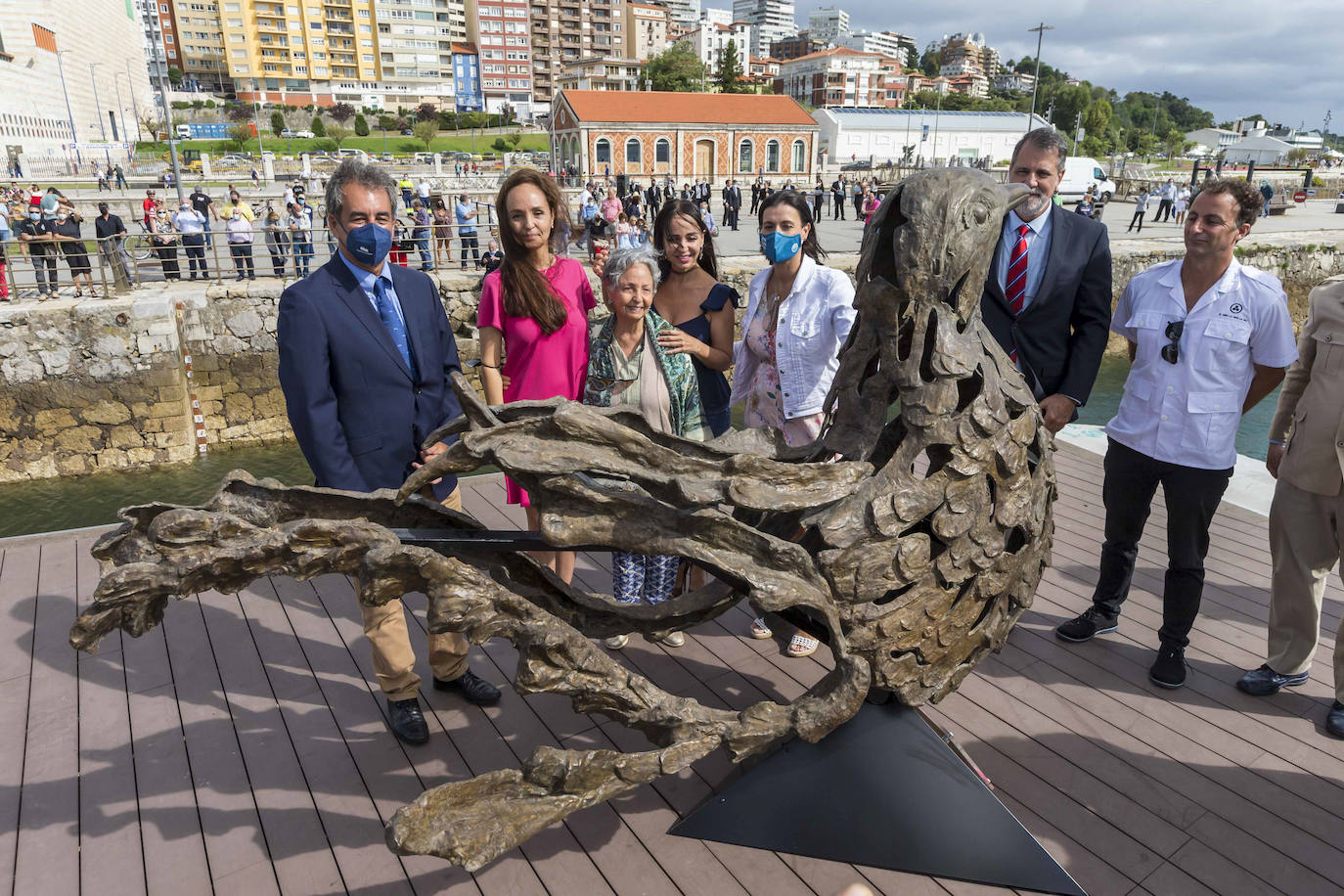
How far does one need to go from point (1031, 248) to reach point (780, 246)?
0.92 meters

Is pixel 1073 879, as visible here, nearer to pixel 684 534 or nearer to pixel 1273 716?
pixel 1273 716

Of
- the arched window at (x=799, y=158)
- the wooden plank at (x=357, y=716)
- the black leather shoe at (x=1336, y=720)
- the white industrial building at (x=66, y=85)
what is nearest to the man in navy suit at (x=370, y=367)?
the wooden plank at (x=357, y=716)

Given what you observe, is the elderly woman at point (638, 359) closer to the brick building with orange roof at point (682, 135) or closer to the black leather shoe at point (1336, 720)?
the black leather shoe at point (1336, 720)

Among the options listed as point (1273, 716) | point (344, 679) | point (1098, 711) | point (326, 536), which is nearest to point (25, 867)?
point (344, 679)

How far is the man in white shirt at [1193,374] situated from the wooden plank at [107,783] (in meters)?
3.43

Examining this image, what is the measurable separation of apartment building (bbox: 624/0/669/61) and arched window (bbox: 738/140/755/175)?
51062mm

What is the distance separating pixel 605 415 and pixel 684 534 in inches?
13.1

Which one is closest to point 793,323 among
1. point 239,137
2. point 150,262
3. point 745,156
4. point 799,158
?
point 150,262

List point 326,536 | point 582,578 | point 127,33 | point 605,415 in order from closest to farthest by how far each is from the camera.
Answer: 1. point 326,536
2. point 605,415
3. point 582,578
4. point 127,33

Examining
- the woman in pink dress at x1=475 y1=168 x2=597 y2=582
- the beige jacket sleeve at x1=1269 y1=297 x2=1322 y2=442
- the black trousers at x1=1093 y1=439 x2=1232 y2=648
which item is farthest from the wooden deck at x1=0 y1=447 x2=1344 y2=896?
the woman in pink dress at x1=475 y1=168 x2=597 y2=582

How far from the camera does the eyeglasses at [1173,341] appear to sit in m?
2.82

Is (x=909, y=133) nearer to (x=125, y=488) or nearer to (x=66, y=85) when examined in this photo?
(x=125, y=488)

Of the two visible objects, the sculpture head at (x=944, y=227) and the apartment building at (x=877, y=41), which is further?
the apartment building at (x=877, y=41)

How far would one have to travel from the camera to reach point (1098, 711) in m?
2.88
